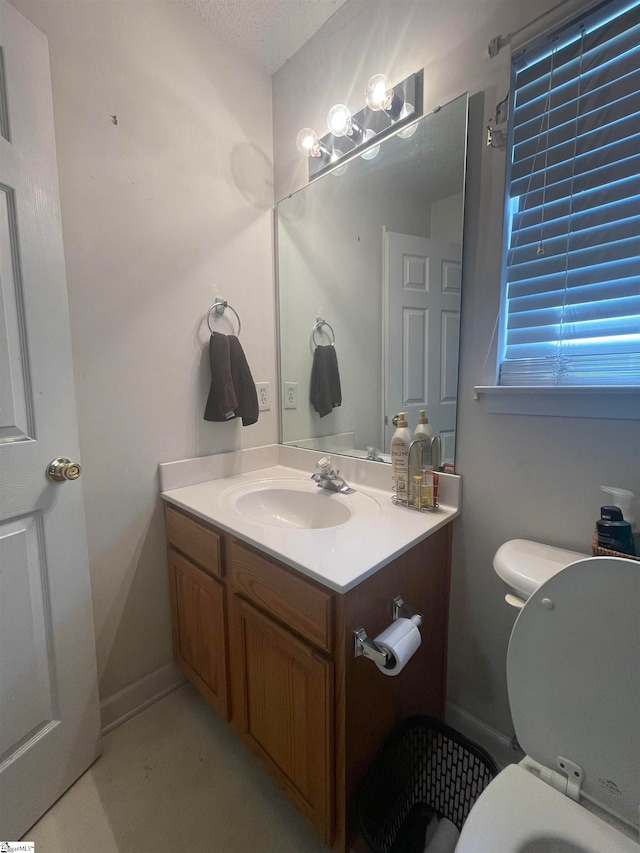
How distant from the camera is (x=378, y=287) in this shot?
1399mm

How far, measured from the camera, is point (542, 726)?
72 centimetres

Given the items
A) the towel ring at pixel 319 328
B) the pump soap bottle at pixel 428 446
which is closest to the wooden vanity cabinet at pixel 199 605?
the pump soap bottle at pixel 428 446

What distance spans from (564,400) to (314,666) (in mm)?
872

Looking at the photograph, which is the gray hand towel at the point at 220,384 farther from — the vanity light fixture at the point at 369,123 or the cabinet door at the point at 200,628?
the vanity light fixture at the point at 369,123

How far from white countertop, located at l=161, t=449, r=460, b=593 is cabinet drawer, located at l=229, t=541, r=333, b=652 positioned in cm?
5

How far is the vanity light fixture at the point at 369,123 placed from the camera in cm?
113

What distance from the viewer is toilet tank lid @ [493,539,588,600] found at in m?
0.82

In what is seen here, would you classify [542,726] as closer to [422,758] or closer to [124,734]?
[422,758]

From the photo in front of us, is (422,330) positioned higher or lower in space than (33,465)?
higher

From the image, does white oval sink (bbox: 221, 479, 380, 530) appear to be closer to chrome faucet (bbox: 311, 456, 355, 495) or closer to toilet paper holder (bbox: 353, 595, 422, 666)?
chrome faucet (bbox: 311, 456, 355, 495)

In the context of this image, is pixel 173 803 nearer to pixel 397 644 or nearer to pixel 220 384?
pixel 397 644

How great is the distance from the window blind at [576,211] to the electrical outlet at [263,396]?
100 centimetres

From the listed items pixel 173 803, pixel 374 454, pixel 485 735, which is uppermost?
pixel 374 454

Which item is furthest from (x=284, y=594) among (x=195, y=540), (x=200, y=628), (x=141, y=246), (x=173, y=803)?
(x=141, y=246)
